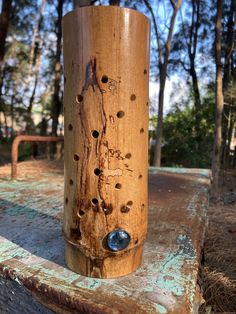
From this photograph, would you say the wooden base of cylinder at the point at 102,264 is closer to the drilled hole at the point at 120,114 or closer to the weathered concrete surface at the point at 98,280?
the weathered concrete surface at the point at 98,280

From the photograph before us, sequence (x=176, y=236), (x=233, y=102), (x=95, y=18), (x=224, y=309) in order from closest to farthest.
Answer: (x=95, y=18)
(x=176, y=236)
(x=224, y=309)
(x=233, y=102)

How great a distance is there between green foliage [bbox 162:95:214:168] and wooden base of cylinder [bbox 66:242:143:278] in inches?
351

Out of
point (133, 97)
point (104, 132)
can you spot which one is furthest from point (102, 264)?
point (133, 97)

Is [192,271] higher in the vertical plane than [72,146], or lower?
lower

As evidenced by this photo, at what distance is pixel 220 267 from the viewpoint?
2023mm

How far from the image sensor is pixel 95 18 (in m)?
0.77

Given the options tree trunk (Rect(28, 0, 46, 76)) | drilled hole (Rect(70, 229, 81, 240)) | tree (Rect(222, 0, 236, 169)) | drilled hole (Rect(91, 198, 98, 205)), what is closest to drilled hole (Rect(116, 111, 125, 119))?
drilled hole (Rect(91, 198, 98, 205))

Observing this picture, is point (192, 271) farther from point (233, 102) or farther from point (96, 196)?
point (233, 102)

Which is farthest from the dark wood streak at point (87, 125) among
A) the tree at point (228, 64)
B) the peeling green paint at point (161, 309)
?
the tree at point (228, 64)

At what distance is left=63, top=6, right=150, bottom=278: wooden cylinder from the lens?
0.79m

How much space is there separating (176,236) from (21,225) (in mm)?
653

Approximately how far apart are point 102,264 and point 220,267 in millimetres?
1445

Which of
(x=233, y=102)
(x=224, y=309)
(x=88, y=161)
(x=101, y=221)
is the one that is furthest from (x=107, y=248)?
(x=233, y=102)

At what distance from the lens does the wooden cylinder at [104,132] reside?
79 cm
